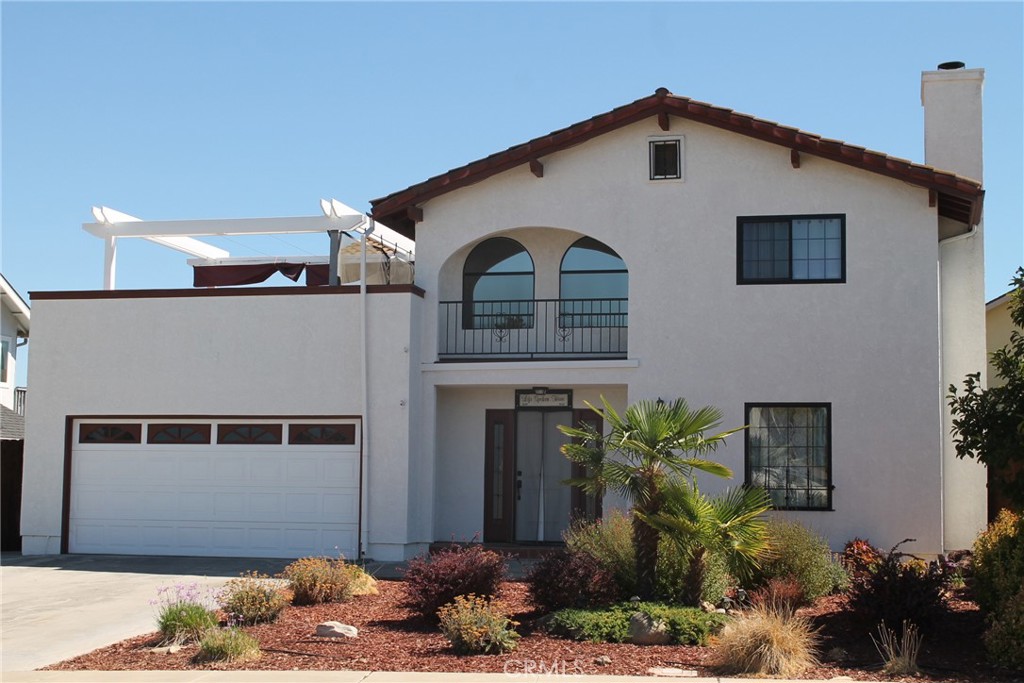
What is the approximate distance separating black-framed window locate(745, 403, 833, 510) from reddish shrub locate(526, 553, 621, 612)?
6.33m

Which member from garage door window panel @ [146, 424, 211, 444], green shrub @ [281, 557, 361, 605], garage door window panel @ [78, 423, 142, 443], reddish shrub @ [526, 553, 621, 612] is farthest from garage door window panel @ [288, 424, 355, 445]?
reddish shrub @ [526, 553, 621, 612]

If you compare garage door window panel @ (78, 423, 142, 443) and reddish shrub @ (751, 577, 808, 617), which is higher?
garage door window panel @ (78, 423, 142, 443)

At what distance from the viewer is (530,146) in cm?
1905

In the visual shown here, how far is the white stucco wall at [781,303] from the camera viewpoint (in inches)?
701

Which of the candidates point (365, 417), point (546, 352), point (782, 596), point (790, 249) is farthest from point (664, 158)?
point (782, 596)

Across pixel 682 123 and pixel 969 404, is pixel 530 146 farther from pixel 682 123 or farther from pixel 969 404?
pixel 969 404

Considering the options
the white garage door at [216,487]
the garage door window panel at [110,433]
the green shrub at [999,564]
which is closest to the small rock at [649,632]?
the green shrub at [999,564]

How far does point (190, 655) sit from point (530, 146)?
1060 centimetres

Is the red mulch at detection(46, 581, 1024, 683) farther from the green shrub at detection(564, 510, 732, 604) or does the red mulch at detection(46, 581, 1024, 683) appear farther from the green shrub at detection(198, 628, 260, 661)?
the green shrub at detection(564, 510, 732, 604)

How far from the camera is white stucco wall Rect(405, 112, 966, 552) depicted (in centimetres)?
1780

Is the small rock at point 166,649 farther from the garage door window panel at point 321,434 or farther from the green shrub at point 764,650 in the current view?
the garage door window panel at point 321,434

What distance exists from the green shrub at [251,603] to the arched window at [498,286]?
8.25 metres

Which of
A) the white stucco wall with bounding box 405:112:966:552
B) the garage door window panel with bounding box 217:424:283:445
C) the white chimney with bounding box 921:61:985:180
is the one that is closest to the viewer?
the white stucco wall with bounding box 405:112:966:552

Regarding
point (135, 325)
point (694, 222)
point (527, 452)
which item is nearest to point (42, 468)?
point (135, 325)
